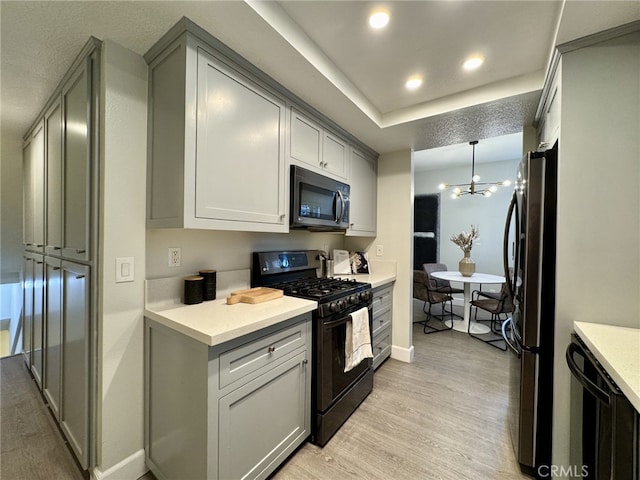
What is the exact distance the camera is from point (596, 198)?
132cm

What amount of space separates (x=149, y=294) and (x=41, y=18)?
139 centimetres

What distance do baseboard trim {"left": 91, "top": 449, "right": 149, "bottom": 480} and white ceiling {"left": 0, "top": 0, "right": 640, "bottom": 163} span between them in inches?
86.7

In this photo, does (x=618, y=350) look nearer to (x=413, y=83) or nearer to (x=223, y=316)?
(x=223, y=316)

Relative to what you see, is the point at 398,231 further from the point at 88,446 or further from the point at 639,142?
the point at 88,446

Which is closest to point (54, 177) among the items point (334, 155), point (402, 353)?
point (334, 155)

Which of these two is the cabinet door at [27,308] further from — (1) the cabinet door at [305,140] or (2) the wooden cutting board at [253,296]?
(1) the cabinet door at [305,140]

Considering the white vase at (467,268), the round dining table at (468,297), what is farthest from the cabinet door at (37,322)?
the white vase at (467,268)

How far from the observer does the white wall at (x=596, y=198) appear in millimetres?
1271

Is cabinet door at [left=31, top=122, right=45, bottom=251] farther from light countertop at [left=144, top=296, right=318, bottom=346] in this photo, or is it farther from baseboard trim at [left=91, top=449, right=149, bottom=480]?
baseboard trim at [left=91, top=449, right=149, bottom=480]

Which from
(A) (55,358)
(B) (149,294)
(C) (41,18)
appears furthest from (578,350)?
(A) (55,358)

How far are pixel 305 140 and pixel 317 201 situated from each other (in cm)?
47

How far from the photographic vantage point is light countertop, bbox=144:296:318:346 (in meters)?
1.15

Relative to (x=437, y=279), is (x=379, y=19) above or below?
above

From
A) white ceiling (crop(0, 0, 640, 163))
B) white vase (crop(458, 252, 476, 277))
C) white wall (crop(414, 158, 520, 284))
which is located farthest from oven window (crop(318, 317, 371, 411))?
Result: white wall (crop(414, 158, 520, 284))
